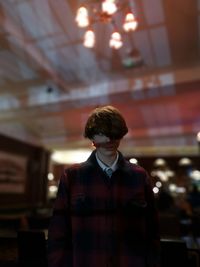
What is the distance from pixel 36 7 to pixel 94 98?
250cm

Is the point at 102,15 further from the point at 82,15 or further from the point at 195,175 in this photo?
the point at 195,175

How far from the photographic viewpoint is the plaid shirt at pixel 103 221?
107cm

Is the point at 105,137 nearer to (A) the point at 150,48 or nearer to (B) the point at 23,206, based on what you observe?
(A) the point at 150,48

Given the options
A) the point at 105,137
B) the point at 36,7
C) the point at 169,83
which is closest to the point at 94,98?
the point at 169,83

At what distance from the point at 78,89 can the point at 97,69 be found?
90 centimetres

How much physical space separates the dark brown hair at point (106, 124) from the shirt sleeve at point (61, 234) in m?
0.22

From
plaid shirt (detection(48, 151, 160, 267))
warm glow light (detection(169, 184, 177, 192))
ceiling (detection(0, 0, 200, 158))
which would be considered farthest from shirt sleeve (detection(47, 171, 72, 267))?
warm glow light (detection(169, 184, 177, 192))

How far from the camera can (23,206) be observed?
7.22 meters

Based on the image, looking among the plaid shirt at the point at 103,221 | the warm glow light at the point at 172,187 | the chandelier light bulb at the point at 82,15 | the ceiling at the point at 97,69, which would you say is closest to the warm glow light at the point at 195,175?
the warm glow light at the point at 172,187

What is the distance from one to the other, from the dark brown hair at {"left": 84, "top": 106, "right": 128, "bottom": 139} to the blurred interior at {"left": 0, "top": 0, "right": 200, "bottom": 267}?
0.44 meters

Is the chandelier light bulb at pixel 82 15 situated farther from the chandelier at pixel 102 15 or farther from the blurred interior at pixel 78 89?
the blurred interior at pixel 78 89

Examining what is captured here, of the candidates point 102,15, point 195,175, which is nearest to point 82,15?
point 102,15

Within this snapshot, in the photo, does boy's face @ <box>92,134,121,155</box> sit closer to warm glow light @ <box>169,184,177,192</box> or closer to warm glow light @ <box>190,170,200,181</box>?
warm glow light @ <box>190,170,200,181</box>

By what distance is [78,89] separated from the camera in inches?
237
